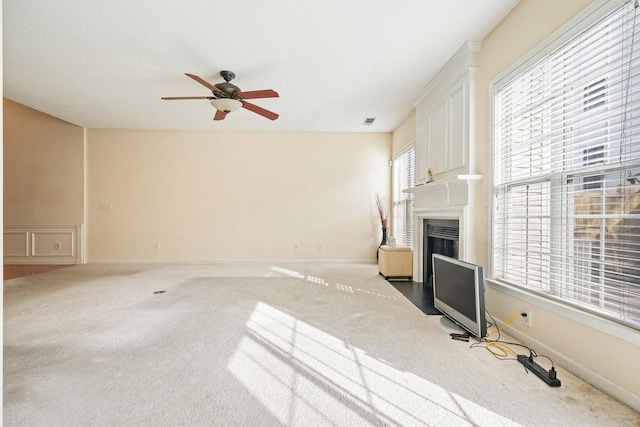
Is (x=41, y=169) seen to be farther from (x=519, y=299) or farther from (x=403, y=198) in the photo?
(x=519, y=299)

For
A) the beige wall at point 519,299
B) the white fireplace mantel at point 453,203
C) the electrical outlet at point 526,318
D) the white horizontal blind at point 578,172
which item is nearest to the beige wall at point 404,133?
the white fireplace mantel at point 453,203

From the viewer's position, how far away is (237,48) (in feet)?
9.47

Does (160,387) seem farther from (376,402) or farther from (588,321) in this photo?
(588,321)

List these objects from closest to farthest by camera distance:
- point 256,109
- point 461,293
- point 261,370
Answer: point 261,370, point 461,293, point 256,109

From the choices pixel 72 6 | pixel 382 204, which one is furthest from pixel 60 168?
pixel 382 204

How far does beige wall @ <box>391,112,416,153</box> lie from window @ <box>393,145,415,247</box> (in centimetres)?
17

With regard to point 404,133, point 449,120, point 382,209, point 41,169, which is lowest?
point 382,209

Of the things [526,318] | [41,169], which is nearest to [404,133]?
[526,318]

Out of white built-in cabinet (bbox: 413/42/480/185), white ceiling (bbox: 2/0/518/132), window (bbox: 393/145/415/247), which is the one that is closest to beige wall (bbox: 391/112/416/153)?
window (bbox: 393/145/415/247)

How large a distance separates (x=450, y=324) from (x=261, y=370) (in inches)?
67.6

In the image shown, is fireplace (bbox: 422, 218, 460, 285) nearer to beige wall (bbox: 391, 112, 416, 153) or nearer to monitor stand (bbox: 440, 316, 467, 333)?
monitor stand (bbox: 440, 316, 467, 333)

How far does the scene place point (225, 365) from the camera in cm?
193

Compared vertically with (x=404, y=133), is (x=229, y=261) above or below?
below

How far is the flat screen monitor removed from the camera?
2.17 m
